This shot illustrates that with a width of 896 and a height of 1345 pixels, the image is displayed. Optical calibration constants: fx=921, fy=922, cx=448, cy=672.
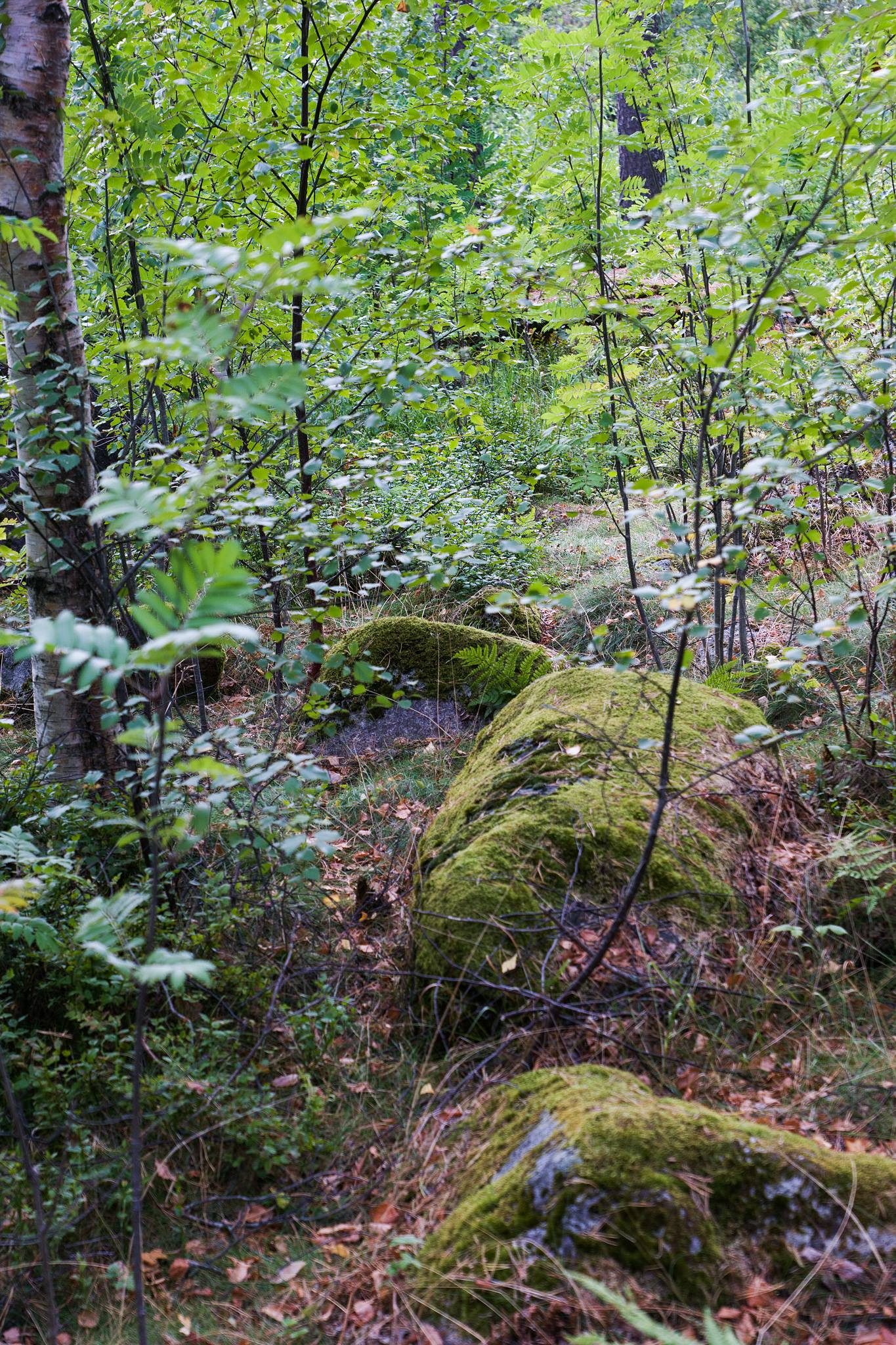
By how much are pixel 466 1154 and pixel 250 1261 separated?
0.63 m

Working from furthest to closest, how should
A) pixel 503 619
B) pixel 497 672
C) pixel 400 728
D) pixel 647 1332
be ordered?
1. pixel 503 619
2. pixel 400 728
3. pixel 497 672
4. pixel 647 1332

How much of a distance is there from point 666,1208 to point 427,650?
154 inches

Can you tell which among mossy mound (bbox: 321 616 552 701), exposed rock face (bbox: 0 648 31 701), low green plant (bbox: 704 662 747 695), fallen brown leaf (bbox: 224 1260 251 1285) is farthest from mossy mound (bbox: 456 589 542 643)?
fallen brown leaf (bbox: 224 1260 251 1285)

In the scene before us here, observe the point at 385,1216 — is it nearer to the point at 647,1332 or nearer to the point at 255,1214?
the point at 255,1214

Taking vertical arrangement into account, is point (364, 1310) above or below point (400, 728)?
below

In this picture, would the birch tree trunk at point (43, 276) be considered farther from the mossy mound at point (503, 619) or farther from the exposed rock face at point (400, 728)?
the mossy mound at point (503, 619)

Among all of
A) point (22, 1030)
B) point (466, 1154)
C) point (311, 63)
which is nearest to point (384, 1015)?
point (466, 1154)

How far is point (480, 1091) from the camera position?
104 inches

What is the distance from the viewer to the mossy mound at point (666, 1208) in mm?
1872

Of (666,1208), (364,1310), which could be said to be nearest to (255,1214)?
(364,1310)

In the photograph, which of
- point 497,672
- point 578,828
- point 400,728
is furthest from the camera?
point 400,728

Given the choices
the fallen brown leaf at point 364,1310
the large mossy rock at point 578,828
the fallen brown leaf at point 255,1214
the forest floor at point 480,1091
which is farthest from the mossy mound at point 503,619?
the fallen brown leaf at point 364,1310

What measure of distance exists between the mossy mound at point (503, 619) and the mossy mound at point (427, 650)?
70 cm

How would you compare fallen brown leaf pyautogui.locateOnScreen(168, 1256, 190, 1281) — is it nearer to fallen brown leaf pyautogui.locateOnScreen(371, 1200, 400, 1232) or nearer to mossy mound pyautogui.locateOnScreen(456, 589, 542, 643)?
fallen brown leaf pyautogui.locateOnScreen(371, 1200, 400, 1232)
